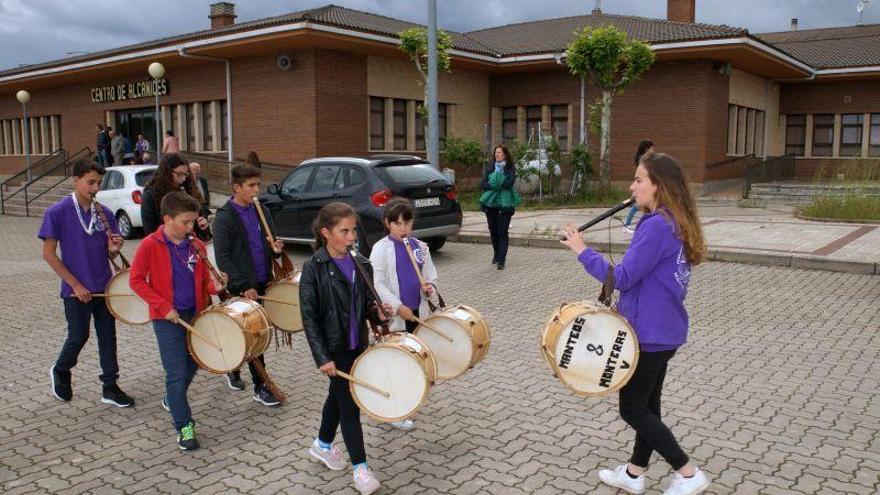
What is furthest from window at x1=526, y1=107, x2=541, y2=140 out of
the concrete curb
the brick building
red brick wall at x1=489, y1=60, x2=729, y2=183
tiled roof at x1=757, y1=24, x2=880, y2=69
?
the concrete curb

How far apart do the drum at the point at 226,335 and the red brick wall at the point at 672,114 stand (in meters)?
21.3

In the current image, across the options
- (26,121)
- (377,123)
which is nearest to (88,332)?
(377,123)

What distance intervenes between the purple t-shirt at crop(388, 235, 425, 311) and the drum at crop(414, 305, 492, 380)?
296 millimetres

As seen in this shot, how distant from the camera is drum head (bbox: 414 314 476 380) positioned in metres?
4.43

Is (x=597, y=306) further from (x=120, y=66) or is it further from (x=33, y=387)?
(x=120, y=66)

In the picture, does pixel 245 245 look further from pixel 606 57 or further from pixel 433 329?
pixel 606 57

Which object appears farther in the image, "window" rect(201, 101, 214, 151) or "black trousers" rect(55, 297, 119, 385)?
"window" rect(201, 101, 214, 151)

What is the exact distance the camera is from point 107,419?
16.7 ft

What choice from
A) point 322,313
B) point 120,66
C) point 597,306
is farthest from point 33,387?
point 120,66

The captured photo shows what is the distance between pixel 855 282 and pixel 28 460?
370 inches

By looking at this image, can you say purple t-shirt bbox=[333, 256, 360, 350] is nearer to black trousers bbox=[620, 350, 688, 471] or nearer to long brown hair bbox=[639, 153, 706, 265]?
black trousers bbox=[620, 350, 688, 471]

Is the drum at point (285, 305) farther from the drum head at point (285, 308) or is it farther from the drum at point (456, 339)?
the drum at point (456, 339)

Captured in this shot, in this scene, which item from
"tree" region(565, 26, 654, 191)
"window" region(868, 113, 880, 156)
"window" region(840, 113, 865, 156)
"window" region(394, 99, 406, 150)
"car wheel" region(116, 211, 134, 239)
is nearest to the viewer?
"car wheel" region(116, 211, 134, 239)

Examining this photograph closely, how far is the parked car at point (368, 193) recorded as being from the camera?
11234 mm
